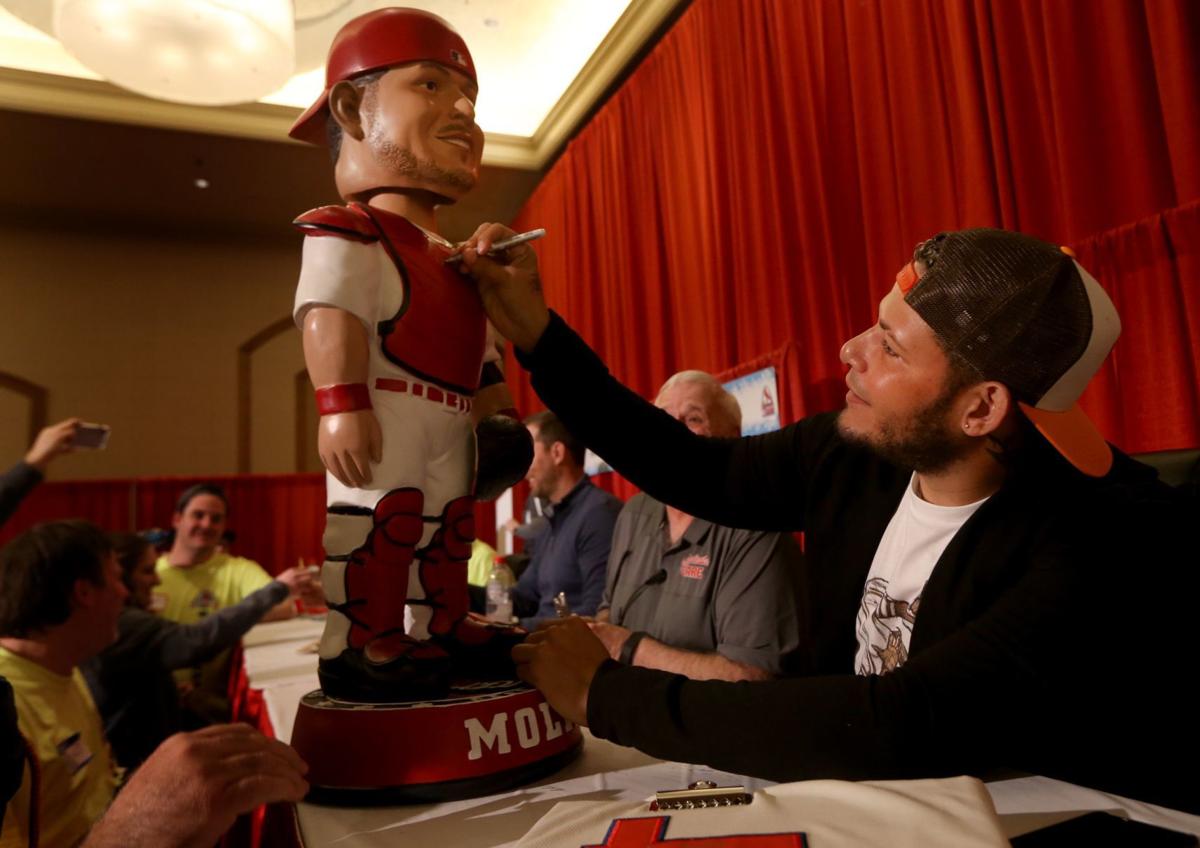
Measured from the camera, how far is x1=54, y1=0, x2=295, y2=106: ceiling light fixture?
114 inches

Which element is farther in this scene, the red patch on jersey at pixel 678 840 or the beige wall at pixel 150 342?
the beige wall at pixel 150 342

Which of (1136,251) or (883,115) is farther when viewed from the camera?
(883,115)

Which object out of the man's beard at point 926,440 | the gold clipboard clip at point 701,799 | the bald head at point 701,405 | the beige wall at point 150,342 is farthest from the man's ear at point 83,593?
the beige wall at point 150,342

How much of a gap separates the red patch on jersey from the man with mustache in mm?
407

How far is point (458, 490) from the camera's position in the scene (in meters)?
1.12

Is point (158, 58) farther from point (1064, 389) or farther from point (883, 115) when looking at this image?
point (1064, 389)

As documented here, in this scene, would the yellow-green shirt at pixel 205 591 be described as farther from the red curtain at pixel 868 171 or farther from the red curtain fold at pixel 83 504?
the red curtain fold at pixel 83 504

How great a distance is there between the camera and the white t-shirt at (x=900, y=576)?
41.5 inches

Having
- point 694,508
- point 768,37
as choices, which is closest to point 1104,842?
point 694,508

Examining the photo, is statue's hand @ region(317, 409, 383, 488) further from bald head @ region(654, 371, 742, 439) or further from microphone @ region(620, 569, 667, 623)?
bald head @ region(654, 371, 742, 439)

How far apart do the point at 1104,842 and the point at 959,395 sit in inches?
21.1

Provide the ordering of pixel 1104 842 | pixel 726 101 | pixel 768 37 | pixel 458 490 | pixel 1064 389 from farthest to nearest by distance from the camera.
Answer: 1. pixel 726 101
2. pixel 768 37
3. pixel 458 490
4. pixel 1064 389
5. pixel 1104 842

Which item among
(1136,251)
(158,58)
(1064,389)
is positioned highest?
(158,58)

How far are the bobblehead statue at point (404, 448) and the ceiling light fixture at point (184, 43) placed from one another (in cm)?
221
